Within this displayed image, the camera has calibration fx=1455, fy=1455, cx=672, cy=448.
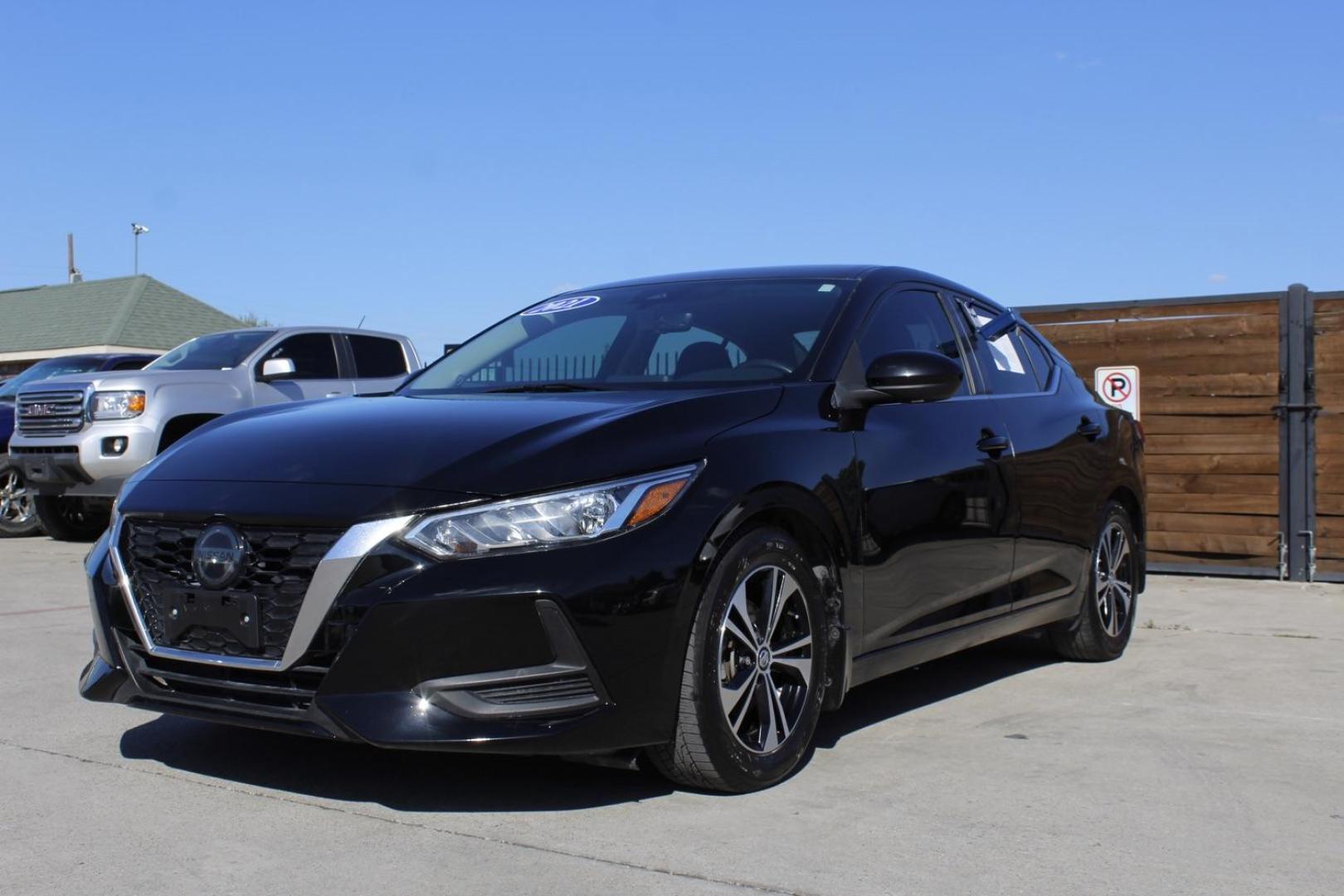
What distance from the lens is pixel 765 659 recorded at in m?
4.22

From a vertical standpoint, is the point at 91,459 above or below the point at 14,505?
above

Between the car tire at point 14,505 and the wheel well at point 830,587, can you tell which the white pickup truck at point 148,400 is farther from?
the wheel well at point 830,587

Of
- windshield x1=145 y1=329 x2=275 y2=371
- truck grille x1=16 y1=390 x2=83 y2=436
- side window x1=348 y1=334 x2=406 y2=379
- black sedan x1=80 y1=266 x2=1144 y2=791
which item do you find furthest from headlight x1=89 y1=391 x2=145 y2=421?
black sedan x1=80 y1=266 x2=1144 y2=791

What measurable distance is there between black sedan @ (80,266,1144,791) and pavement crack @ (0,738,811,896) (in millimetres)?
250

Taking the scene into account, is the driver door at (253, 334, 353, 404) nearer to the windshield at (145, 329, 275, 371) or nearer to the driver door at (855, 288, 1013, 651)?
the windshield at (145, 329, 275, 371)

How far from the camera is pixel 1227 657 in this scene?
698 cm

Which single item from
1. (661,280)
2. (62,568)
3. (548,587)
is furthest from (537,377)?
(62,568)

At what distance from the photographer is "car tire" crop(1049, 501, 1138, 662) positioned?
21.5 feet

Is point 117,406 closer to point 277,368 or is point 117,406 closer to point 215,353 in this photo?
point 215,353

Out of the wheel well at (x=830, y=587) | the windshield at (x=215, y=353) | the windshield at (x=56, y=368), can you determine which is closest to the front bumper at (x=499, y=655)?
the wheel well at (x=830, y=587)

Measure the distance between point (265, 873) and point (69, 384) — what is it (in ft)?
32.1

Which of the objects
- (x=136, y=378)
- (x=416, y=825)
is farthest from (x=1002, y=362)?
(x=136, y=378)

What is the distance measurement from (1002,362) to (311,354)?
27.5ft

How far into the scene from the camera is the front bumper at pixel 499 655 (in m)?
3.66
